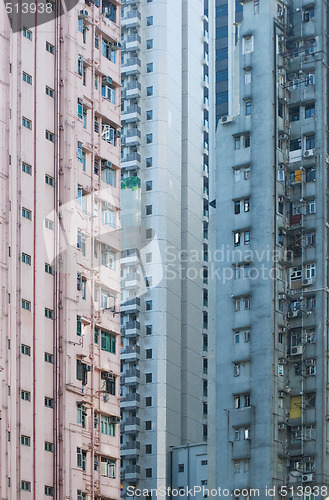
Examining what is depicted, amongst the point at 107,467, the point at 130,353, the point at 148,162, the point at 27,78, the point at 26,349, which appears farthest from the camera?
the point at 148,162

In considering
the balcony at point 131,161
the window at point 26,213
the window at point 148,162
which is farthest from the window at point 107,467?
the window at point 148,162

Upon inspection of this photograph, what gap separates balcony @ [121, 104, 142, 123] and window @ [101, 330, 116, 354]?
30266 millimetres

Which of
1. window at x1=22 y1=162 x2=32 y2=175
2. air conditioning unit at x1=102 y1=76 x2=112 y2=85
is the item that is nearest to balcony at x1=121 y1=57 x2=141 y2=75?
air conditioning unit at x1=102 y1=76 x2=112 y2=85

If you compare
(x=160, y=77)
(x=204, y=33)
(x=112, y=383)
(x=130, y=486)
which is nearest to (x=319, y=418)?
(x=112, y=383)

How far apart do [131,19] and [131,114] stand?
603 centimetres

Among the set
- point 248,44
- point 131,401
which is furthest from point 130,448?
point 248,44

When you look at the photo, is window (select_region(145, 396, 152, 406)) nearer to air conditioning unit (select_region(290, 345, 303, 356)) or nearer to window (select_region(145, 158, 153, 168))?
window (select_region(145, 158, 153, 168))

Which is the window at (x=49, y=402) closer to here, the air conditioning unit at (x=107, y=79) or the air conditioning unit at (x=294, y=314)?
the air conditioning unit at (x=107, y=79)

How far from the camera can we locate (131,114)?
269ft

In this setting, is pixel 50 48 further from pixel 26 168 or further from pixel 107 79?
pixel 26 168

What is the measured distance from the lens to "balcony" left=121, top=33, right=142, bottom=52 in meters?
82.7

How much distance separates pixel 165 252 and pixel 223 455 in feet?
64.5

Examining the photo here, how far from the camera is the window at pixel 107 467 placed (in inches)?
2020

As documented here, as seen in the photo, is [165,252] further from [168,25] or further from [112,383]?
[112,383]
